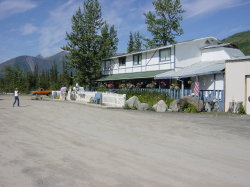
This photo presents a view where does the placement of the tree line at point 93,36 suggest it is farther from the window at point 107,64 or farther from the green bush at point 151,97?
the green bush at point 151,97

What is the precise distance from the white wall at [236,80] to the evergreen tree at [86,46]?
1007 inches

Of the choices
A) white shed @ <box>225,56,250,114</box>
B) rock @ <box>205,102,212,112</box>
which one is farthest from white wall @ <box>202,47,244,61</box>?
rock @ <box>205,102,212,112</box>

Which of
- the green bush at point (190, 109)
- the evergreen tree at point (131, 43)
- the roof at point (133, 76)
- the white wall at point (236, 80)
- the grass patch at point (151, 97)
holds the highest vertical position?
the evergreen tree at point (131, 43)

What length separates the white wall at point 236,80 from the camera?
17.8 m

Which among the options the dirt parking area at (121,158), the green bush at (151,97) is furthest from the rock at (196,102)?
the dirt parking area at (121,158)

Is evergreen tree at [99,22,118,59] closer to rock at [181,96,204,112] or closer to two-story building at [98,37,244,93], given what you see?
A: two-story building at [98,37,244,93]

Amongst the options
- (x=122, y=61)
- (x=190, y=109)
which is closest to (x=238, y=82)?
(x=190, y=109)

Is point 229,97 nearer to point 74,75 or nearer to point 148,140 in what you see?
point 148,140

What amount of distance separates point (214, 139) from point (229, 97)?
35.5ft

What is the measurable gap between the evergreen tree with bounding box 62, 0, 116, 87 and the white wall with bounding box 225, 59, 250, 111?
2558 centimetres

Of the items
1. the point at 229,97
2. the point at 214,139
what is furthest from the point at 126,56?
the point at 214,139

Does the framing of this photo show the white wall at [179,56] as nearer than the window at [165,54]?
Yes

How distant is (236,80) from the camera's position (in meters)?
18.4

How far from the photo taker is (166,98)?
2289 cm
